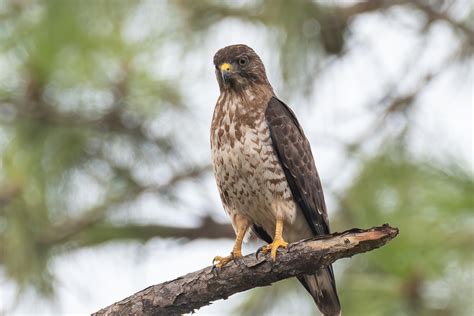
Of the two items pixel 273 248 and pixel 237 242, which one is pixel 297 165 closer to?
pixel 237 242

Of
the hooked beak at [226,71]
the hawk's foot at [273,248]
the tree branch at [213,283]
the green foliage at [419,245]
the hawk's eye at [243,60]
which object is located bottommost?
the tree branch at [213,283]

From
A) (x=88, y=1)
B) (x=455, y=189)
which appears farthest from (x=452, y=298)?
(x=88, y=1)

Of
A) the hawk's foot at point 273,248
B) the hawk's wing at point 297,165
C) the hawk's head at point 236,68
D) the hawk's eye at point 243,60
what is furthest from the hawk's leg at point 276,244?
the hawk's eye at point 243,60

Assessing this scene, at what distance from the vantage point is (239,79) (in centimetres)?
699

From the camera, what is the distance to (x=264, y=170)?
6.49m

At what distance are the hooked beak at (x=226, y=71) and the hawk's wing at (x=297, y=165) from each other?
0.35m

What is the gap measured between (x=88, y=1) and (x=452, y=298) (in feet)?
12.6

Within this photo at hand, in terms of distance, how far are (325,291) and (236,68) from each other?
1.65 meters

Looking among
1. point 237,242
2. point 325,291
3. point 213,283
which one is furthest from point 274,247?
point 325,291

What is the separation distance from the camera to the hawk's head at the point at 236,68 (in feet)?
22.9

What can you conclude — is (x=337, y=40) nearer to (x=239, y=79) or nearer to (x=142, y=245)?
(x=239, y=79)

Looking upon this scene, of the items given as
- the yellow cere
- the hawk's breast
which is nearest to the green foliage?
the hawk's breast

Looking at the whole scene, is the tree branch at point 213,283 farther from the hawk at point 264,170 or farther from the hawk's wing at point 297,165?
the hawk's wing at point 297,165

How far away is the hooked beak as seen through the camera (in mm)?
6945
